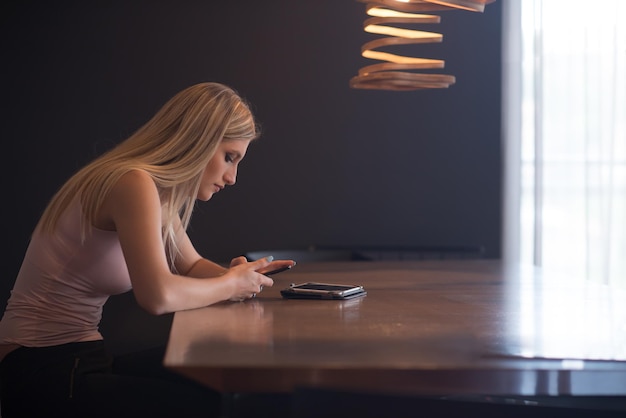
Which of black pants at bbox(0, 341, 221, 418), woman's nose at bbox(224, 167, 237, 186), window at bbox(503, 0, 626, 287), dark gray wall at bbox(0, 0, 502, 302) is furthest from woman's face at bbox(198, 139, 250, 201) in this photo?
window at bbox(503, 0, 626, 287)

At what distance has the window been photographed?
486 cm

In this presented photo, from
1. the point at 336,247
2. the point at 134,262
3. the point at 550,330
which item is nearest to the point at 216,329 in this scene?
the point at 134,262

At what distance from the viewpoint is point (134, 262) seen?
83.2 inches

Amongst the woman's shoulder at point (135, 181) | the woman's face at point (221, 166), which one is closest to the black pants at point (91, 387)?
the woman's shoulder at point (135, 181)

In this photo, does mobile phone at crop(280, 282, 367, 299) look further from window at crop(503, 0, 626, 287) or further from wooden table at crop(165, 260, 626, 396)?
window at crop(503, 0, 626, 287)

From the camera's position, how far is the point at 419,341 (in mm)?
1742

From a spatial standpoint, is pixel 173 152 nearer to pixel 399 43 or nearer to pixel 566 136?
pixel 399 43

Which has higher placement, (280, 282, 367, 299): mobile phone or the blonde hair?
the blonde hair

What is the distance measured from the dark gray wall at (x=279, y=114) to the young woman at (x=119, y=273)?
90.0 inches

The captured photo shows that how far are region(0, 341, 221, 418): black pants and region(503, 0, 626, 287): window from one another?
3206mm

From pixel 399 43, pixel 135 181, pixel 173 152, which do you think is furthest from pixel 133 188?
pixel 399 43

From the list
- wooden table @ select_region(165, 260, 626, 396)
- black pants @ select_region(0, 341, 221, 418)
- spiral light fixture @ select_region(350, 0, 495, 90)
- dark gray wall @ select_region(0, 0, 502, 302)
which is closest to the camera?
wooden table @ select_region(165, 260, 626, 396)

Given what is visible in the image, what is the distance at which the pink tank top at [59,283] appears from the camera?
231 cm

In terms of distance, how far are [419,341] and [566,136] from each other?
3.52m
